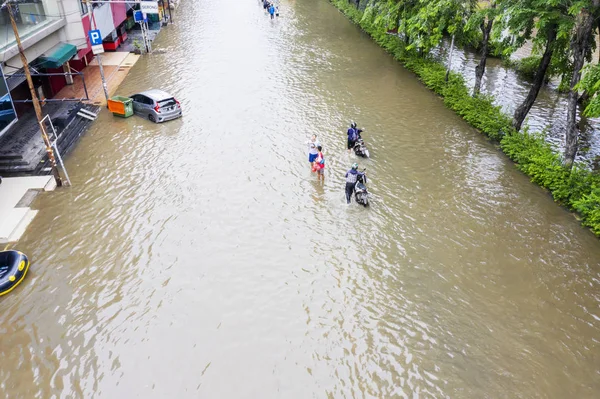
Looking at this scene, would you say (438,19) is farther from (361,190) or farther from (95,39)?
(95,39)

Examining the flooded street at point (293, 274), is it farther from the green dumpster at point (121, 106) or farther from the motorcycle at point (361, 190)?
the green dumpster at point (121, 106)

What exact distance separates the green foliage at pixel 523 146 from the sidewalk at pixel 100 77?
2025cm

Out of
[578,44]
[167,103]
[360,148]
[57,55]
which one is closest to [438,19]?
[578,44]

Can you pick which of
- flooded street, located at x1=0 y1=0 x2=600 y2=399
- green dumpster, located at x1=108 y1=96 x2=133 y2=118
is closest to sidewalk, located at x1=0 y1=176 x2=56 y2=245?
flooded street, located at x1=0 y1=0 x2=600 y2=399

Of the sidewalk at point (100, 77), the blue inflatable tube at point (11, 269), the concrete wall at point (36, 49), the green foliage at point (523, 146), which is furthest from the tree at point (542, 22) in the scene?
the sidewalk at point (100, 77)

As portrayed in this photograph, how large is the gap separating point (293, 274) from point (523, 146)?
41.8ft

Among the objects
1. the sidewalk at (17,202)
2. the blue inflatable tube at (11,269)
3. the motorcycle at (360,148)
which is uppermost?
the motorcycle at (360,148)

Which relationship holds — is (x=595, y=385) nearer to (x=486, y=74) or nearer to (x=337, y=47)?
(x=486, y=74)

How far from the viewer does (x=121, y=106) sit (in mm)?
22500

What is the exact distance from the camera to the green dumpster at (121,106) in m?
22.5

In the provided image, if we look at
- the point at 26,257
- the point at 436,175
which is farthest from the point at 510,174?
the point at 26,257

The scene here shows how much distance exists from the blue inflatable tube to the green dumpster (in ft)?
38.6

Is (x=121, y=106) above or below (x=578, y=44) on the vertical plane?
below

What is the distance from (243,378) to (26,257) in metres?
7.84
